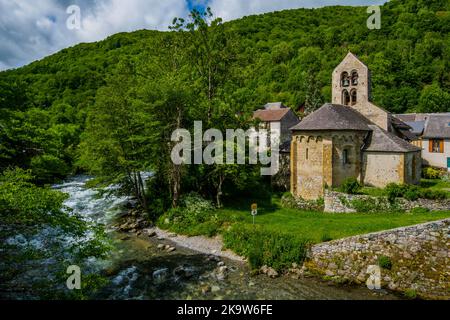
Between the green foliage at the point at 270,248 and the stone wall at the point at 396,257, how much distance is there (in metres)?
0.82

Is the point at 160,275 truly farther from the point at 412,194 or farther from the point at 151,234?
the point at 412,194

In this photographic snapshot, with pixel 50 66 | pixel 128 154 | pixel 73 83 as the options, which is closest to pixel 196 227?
pixel 128 154

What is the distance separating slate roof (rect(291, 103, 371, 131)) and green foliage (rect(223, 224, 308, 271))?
1059 centimetres

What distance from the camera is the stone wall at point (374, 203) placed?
860 inches

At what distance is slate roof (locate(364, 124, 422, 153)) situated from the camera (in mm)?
25047

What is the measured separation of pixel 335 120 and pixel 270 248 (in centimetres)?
1285

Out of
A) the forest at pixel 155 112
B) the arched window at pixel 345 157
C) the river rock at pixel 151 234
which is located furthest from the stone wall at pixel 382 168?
the river rock at pixel 151 234

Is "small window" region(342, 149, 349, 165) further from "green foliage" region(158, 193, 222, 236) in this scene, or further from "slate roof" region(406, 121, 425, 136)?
"slate roof" region(406, 121, 425, 136)

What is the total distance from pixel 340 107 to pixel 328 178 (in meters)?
6.55

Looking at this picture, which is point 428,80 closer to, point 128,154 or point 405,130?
point 405,130

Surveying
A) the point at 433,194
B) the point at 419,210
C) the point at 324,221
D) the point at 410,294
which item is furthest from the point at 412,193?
the point at 410,294

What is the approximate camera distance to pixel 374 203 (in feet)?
75.8

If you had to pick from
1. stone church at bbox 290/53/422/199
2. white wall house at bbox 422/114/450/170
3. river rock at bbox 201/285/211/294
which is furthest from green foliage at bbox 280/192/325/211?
white wall house at bbox 422/114/450/170

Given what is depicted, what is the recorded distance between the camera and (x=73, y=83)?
81562 mm
